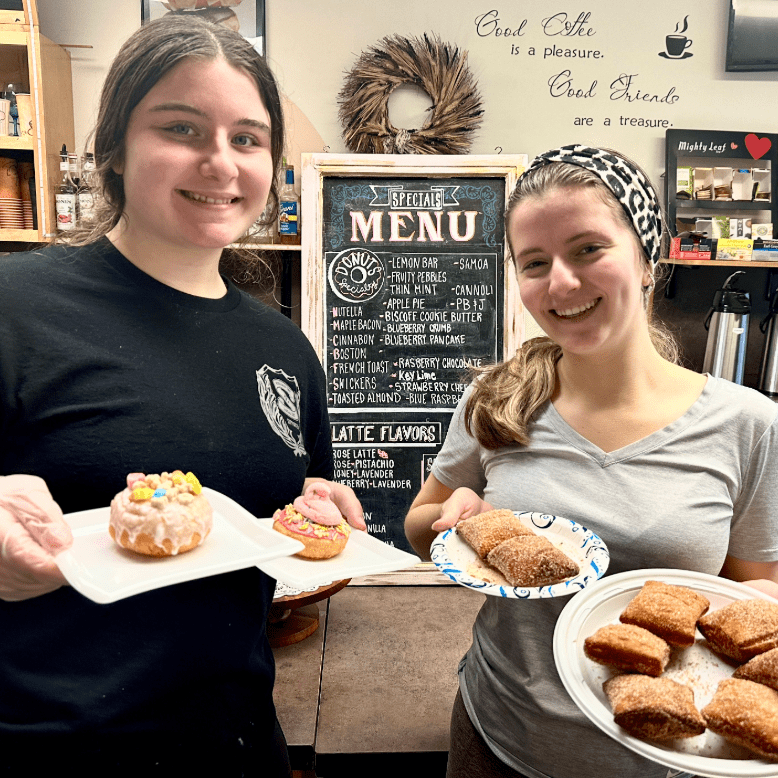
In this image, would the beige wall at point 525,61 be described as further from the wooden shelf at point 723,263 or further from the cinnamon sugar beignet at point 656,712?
the cinnamon sugar beignet at point 656,712

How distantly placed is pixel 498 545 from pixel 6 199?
2.41 metres

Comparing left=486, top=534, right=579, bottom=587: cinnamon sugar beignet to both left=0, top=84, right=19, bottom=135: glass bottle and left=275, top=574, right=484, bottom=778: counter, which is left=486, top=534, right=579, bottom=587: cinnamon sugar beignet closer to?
left=275, top=574, right=484, bottom=778: counter

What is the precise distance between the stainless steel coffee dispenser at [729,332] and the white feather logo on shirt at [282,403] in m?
2.16

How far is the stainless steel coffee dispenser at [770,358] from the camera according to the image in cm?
277

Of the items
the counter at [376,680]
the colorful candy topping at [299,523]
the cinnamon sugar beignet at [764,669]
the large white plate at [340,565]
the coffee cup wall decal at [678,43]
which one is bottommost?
the counter at [376,680]

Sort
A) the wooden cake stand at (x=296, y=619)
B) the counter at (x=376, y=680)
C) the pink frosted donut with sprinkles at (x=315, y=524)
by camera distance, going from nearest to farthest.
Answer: the pink frosted donut with sprinkles at (x=315, y=524) < the counter at (x=376, y=680) < the wooden cake stand at (x=296, y=619)

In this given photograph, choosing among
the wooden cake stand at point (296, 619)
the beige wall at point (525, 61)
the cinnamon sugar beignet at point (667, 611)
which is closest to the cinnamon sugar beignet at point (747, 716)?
the cinnamon sugar beignet at point (667, 611)

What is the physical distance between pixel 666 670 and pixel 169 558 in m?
0.84

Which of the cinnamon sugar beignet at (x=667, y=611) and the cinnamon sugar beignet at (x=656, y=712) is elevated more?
the cinnamon sugar beignet at (x=667, y=611)

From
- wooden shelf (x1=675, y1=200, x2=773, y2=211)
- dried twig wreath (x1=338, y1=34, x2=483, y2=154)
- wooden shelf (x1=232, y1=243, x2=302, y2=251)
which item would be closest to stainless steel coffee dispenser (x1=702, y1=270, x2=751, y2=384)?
wooden shelf (x1=675, y1=200, x2=773, y2=211)

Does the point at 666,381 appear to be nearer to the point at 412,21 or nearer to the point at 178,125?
the point at 178,125

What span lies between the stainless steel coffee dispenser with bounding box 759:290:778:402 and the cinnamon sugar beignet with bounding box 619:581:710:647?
79.3 inches

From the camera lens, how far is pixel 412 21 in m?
2.76

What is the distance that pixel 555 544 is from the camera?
1200 mm
